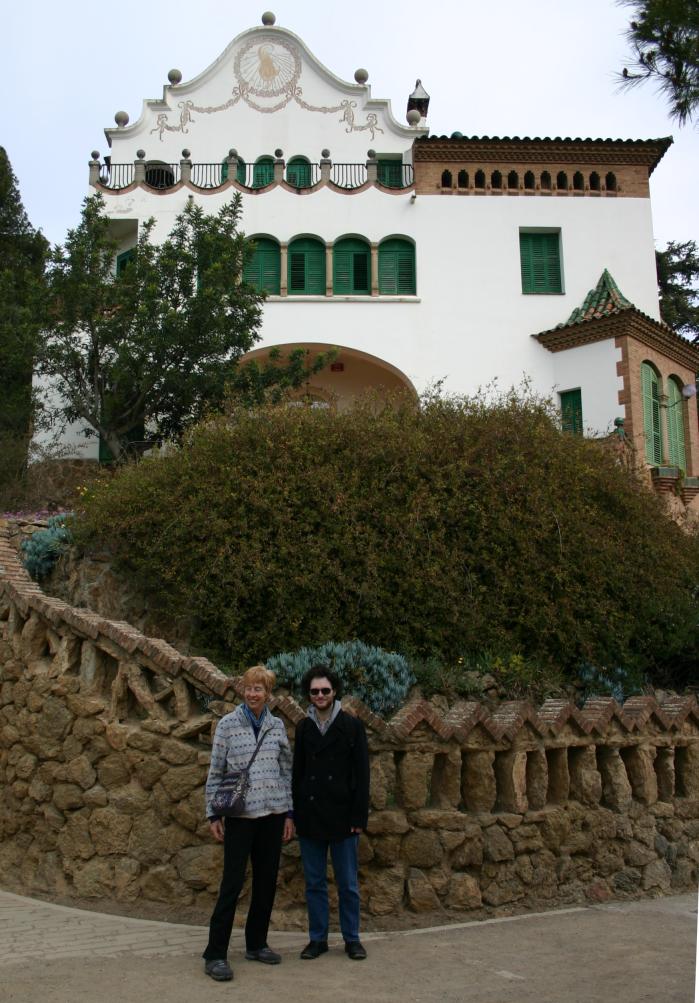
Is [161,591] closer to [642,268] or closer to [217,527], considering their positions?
[217,527]

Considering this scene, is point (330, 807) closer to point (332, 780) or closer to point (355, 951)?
point (332, 780)

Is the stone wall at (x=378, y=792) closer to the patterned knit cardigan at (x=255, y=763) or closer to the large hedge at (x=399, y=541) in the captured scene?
the patterned knit cardigan at (x=255, y=763)

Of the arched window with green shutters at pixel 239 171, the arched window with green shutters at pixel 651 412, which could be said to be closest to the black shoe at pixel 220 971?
the arched window with green shutters at pixel 651 412

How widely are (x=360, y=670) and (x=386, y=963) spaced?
2.58 metres

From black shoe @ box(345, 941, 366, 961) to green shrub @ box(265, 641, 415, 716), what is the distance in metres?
2.19

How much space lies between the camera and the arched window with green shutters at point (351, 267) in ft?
67.8

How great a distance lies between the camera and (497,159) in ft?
69.5

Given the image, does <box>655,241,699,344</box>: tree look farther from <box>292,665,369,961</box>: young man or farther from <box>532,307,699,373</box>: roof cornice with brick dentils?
<box>292,665,369,961</box>: young man

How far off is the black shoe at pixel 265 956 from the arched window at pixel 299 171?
19.9 meters

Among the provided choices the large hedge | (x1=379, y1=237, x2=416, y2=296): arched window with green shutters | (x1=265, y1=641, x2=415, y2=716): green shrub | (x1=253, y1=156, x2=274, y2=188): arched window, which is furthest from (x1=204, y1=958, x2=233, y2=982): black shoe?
(x1=253, y1=156, x2=274, y2=188): arched window

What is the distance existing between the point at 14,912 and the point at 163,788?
1.33 metres

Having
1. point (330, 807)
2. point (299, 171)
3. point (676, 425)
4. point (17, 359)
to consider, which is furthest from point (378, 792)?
point (299, 171)

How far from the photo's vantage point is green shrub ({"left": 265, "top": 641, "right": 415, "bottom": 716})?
7.54 metres

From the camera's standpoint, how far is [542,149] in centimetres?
2100
